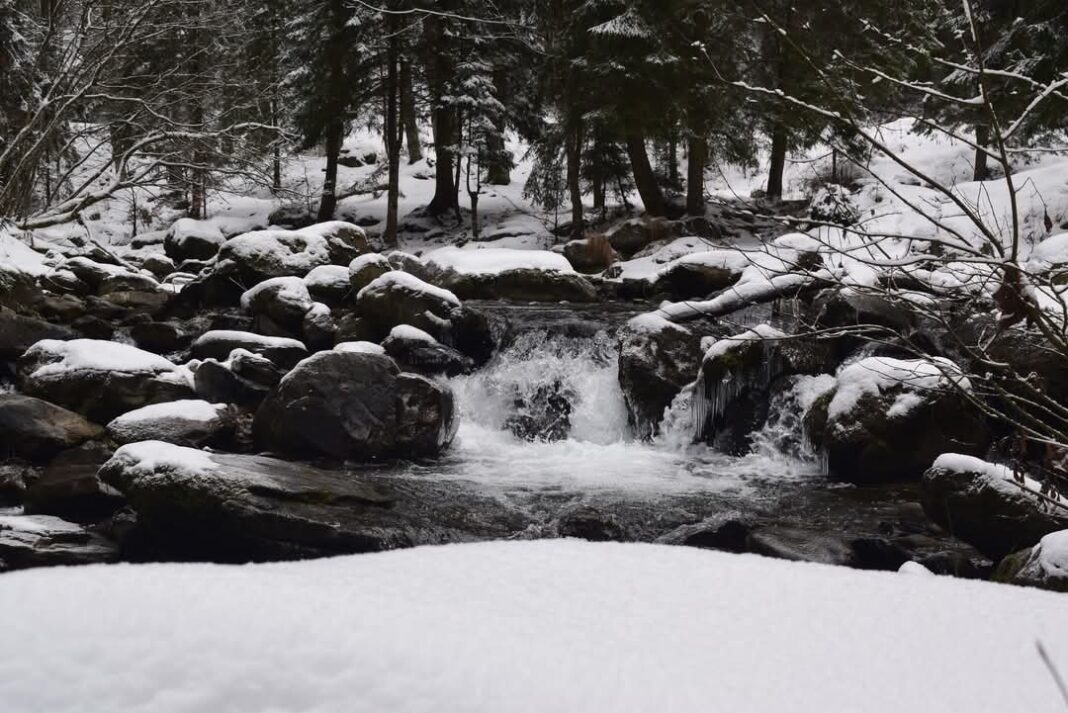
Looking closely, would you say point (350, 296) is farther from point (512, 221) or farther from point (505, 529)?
point (512, 221)

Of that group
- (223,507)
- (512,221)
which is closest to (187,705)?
(223,507)

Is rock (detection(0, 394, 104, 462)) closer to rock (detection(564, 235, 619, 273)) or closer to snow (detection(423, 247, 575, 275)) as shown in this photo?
snow (detection(423, 247, 575, 275))

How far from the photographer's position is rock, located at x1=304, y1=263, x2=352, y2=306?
12641mm

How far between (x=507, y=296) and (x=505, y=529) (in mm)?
7782

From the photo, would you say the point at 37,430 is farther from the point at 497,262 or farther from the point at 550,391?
the point at 497,262

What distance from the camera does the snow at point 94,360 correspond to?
8.65m

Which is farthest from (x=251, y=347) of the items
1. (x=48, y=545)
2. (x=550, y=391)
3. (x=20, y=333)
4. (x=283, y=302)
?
(x=48, y=545)

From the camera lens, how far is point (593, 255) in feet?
57.3

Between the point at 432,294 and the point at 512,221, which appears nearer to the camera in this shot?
the point at 432,294

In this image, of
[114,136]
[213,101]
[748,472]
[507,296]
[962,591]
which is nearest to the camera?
[962,591]

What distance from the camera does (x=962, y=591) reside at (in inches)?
93.9

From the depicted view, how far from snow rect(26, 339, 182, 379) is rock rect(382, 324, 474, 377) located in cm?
255

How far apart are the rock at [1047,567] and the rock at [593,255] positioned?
13.7 meters

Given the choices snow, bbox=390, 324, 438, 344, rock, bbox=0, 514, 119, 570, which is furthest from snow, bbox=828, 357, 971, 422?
rock, bbox=0, 514, 119, 570
